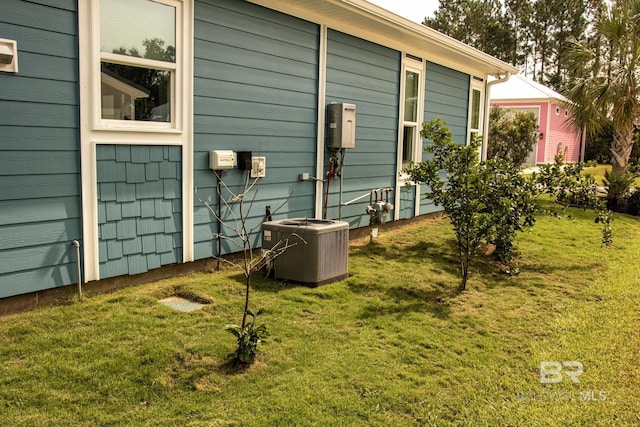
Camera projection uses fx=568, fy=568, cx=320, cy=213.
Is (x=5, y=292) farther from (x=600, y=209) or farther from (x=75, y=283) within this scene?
(x=600, y=209)

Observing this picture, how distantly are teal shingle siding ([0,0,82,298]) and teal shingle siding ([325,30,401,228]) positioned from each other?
11.2 ft

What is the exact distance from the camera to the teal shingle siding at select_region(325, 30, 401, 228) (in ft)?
22.9

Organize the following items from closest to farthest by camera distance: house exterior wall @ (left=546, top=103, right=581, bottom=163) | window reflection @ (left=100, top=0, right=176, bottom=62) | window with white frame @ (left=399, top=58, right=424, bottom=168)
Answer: window reflection @ (left=100, top=0, right=176, bottom=62), window with white frame @ (left=399, top=58, right=424, bottom=168), house exterior wall @ (left=546, top=103, right=581, bottom=163)

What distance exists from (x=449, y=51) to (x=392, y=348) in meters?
6.11

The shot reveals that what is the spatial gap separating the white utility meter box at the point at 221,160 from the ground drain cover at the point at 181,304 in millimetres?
1278

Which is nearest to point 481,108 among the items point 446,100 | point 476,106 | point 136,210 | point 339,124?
point 476,106

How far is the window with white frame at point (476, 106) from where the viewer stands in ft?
34.8

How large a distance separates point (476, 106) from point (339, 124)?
5261 mm

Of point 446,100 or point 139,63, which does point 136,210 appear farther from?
point 446,100

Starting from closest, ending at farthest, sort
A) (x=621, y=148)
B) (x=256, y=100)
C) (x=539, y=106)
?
(x=256, y=100)
(x=621, y=148)
(x=539, y=106)

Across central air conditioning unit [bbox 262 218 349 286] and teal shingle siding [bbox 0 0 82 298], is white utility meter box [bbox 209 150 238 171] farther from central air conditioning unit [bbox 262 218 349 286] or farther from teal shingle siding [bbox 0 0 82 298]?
teal shingle siding [bbox 0 0 82 298]

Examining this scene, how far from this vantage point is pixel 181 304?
14.7 ft

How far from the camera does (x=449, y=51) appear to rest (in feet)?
28.8

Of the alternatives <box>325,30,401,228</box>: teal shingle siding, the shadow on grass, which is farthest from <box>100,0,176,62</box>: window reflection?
the shadow on grass
